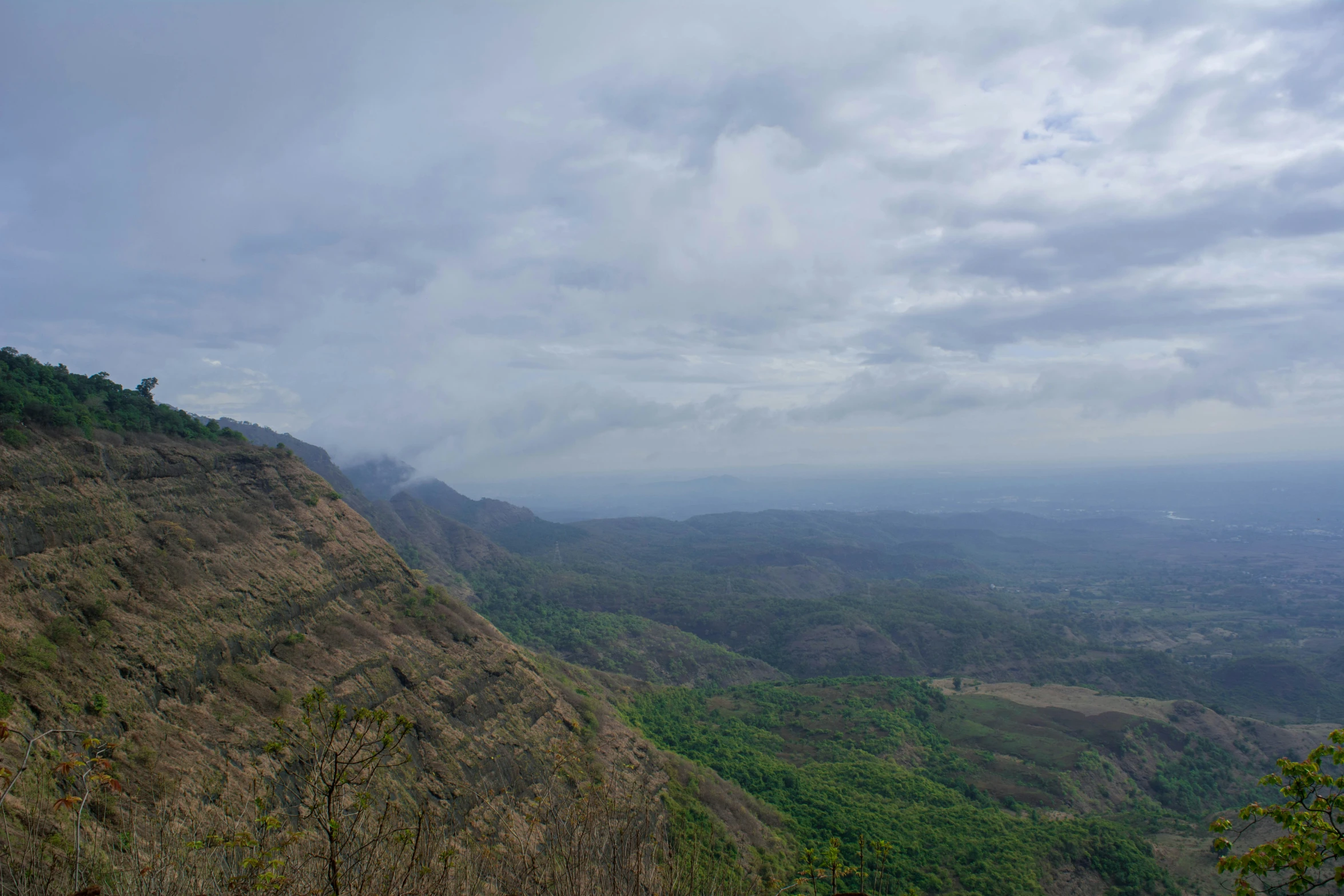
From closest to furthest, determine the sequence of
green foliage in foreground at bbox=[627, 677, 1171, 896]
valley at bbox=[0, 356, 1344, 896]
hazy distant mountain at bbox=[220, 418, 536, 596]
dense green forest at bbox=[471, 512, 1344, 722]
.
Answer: valley at bbox=[0, 356, 1344, 896], green foliage in foreground at bbox=[627, 677, 1171, 896], dense green forest at bbox=[471, 512, 1344, 722], hazy distant mountain at bbox=[220, 418, 536, 596]

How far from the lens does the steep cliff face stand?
704 inches

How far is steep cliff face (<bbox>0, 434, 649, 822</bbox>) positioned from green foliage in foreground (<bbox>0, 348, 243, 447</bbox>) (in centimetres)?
101

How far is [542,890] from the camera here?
8656mm

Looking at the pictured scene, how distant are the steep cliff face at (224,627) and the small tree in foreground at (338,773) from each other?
1.80 metres

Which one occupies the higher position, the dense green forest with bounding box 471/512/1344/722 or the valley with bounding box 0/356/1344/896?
the valley with bounding box 0/356/1344/896

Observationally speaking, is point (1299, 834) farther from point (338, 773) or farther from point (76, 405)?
point (76, 405)

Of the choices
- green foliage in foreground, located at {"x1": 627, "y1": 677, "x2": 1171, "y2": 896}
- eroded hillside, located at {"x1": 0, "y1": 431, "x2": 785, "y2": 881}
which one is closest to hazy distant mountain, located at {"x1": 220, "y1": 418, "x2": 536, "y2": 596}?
green foliage in foreground, located at {"x1": 627, "y1": 677, "x2": 1171, "y2": 896}

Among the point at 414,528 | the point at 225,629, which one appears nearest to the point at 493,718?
the point at 225,629

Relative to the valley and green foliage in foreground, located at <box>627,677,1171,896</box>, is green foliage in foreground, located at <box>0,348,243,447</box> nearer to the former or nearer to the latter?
the valley

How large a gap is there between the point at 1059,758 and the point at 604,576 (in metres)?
93.3

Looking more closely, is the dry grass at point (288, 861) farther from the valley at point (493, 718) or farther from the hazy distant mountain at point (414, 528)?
the hazy distant mountain at point (414, 528)

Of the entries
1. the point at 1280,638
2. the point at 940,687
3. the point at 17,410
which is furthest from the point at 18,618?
the point at 1280,638

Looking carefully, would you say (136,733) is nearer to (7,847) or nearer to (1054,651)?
(7,847)

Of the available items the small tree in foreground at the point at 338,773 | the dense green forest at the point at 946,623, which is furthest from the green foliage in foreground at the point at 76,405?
the dense green forest at the point at 946,623
